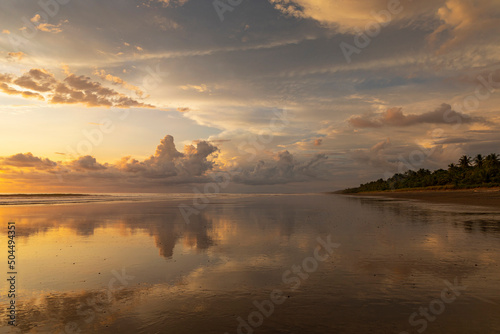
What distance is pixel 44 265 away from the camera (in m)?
13.6

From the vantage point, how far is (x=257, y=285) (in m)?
10.6

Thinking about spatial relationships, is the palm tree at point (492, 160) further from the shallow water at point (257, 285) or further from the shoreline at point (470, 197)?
the shallow water at point (257, 285)

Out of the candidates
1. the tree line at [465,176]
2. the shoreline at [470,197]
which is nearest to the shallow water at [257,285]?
the shoreline at [470,197]

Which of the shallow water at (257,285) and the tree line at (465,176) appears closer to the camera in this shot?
the shallow water at (257,285)

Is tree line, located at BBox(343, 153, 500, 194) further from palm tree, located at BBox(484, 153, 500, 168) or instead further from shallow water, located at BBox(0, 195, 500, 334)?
shallow water, located at BBox(0, 195, 500, 334)

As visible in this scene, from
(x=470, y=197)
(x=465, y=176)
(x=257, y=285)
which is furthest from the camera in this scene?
(x=465, y=176)

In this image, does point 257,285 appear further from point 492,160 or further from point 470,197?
point 492,160

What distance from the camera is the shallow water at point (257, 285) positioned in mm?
7668

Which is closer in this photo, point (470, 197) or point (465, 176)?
point (470, 197)

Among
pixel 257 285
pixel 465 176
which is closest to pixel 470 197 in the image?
pixel 465 176

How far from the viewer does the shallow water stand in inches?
302

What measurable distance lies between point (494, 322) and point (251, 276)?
304 inches

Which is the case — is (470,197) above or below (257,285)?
below

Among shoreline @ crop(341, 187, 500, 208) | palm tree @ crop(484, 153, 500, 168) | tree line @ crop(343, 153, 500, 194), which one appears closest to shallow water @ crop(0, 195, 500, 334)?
shoreline @ crop(341, 187, 500, 208)
